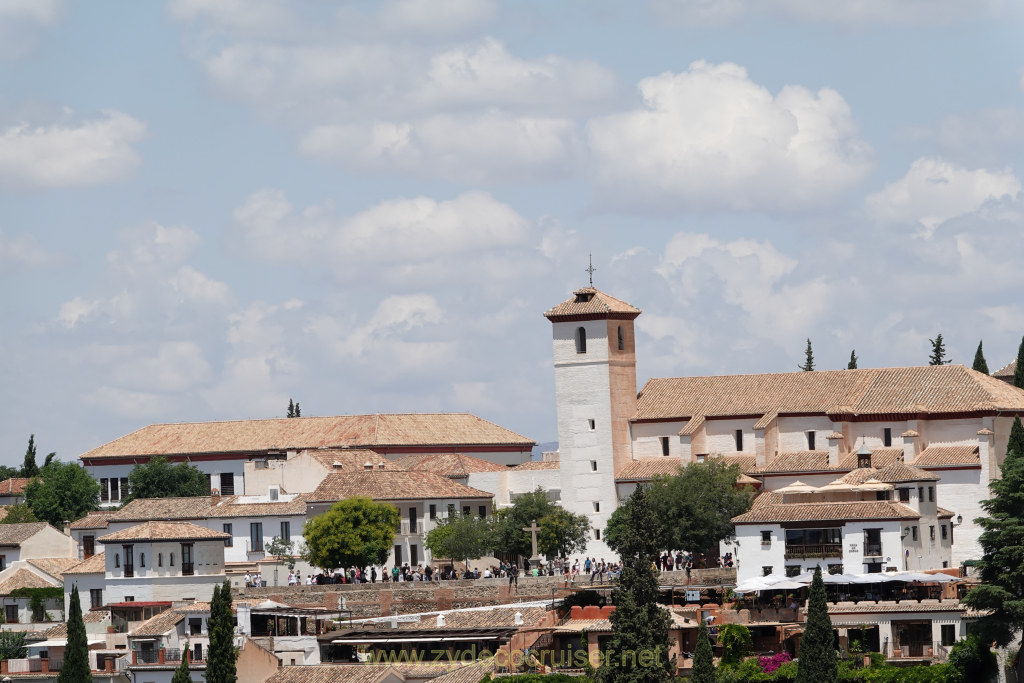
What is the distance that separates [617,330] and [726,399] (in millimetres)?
6295

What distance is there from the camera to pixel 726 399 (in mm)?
100438

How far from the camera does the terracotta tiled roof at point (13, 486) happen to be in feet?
431

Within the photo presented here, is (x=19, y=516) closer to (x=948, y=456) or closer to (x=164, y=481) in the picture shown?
(x=164, y=481)

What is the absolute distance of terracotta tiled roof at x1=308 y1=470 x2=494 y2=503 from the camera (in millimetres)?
96938

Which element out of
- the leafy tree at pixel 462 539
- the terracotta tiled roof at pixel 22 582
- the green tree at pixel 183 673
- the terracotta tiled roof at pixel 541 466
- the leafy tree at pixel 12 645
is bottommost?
the green tree at pixel 183 673

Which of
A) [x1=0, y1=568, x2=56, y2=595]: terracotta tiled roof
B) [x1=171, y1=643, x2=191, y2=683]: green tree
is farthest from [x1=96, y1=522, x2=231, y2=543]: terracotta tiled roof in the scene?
[x1=171, y1=643, x2=191, y2=683]: green tree

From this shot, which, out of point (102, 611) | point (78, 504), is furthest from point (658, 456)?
point (78, 504)

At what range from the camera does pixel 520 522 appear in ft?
305

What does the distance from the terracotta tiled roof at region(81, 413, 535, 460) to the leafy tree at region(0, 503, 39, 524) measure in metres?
5.88

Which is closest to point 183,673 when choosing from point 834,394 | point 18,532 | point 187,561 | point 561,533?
point 187,561

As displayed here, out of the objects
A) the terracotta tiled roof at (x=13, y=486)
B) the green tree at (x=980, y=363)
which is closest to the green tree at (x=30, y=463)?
the terracotta tiled roof at (x=13, y=486)

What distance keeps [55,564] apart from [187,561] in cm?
1463

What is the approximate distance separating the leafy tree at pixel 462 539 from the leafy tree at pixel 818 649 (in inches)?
1063

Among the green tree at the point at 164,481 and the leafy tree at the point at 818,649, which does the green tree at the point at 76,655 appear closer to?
the leafy tree at the point at 818,649
